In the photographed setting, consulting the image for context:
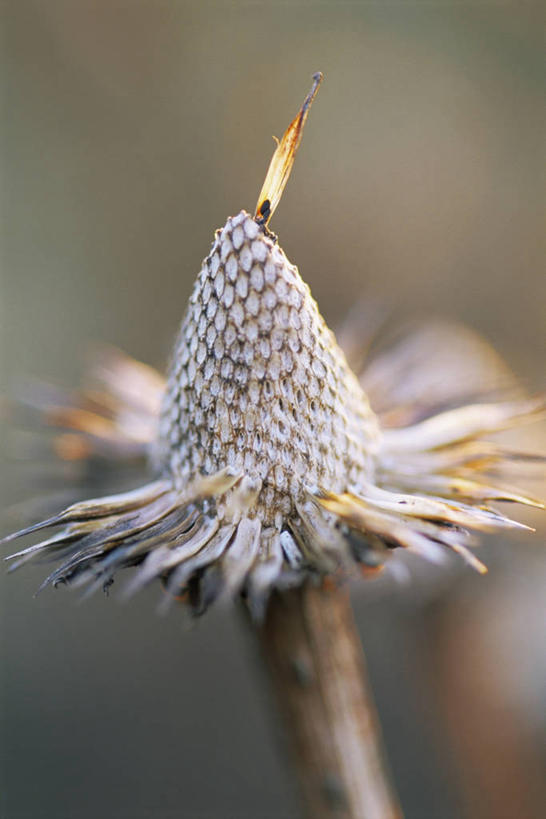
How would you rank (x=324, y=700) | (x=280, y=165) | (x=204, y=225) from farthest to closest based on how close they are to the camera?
(x=204, y=225) < (x=324, y=700) < (x=280, y=165)

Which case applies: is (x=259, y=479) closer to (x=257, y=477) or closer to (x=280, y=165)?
(x=257, y=477)

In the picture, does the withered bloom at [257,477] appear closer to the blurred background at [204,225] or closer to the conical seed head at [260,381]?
the conical seed head at [260,381]

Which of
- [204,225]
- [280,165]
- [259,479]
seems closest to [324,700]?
[259,479]

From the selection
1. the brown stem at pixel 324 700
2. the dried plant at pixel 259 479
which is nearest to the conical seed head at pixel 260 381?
the dried plant at pixel 259 479

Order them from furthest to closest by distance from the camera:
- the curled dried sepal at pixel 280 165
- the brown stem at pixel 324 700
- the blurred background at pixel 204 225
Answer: the blurred background at pixel 204 225 < the brown stem at pixel 324 700 < the curled dried sepal at pixel 280 165

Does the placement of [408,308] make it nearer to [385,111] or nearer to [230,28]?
[385,111]

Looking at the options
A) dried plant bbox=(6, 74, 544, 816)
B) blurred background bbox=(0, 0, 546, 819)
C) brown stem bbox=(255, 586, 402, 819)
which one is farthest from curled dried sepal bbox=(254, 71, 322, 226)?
blurred background bbox=(0, 0, 546, 819)
